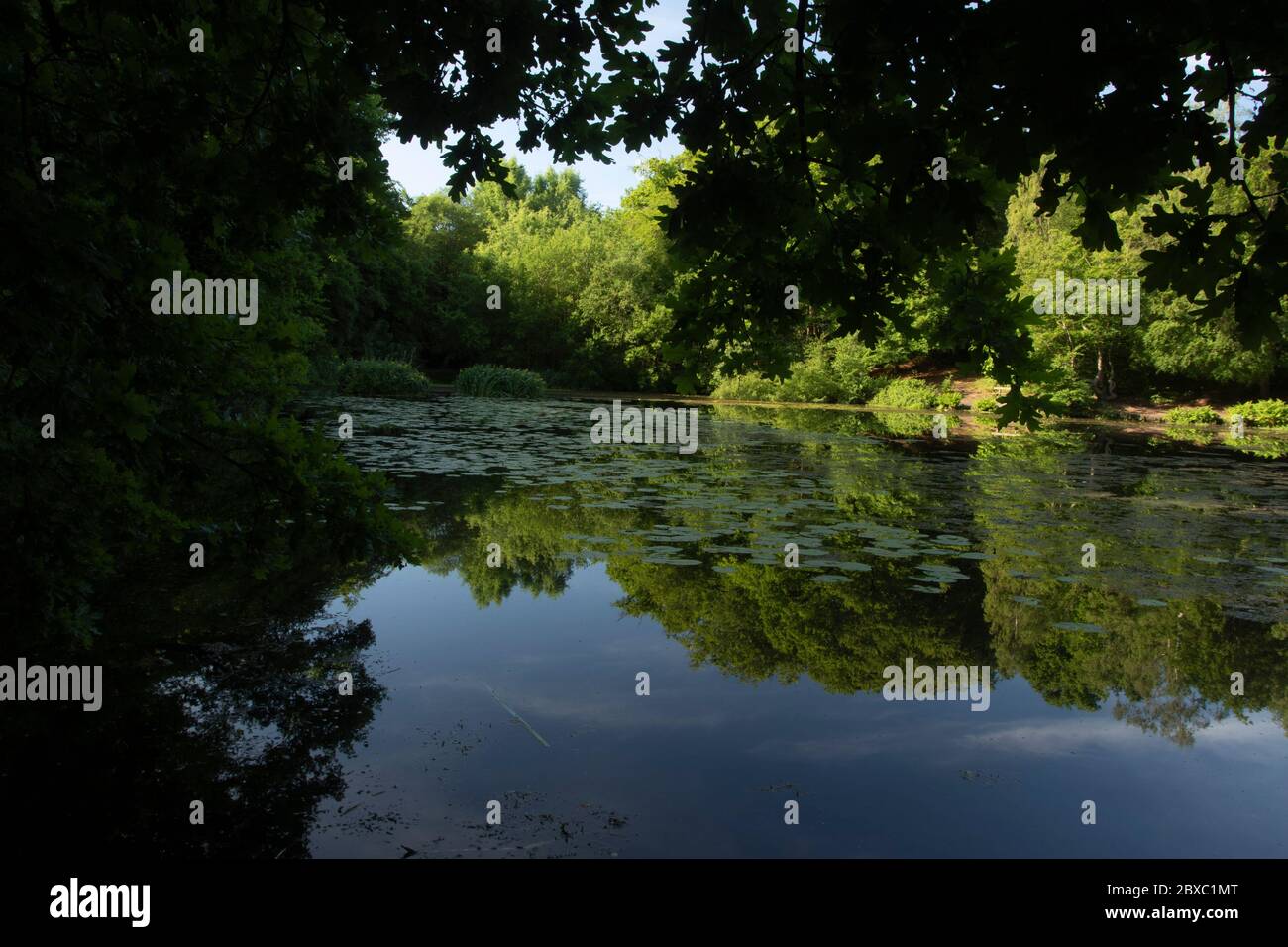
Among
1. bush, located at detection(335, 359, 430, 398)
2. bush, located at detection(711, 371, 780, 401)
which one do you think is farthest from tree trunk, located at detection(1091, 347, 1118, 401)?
bush, located at detection(335, 359, 430, 398)

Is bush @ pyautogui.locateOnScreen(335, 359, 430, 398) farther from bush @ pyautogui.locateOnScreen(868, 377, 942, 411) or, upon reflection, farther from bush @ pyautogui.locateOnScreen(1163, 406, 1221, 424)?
bush @ pyautogui.locateOnScreen(1163, 406, 1221, 424)

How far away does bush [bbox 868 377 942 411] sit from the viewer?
3153 centimetres

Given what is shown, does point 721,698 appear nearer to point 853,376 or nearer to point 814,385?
point 814,385

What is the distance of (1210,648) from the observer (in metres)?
5.29

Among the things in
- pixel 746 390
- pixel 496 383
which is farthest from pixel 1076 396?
pixel 496 383

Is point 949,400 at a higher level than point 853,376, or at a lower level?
lower

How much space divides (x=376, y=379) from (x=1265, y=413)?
1178 inches

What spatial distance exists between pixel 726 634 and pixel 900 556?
108 inches

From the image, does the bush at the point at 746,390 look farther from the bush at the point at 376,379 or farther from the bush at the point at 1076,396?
the bush at the point at 376,379

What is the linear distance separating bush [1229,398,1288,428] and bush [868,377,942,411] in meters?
8.96

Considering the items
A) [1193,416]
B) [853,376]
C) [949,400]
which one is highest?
[853,376]

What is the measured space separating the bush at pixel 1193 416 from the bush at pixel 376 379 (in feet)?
85.5

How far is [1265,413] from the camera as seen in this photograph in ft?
87.8

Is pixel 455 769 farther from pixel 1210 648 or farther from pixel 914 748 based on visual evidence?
pixel 1210 648
